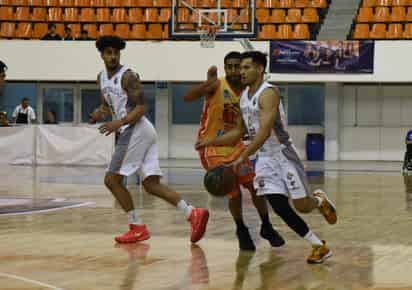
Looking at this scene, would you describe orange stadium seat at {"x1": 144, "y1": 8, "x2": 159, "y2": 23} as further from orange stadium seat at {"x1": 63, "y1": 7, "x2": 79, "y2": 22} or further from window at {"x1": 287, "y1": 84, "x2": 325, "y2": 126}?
window at {"x1": 287, "y1": 84, "x2": 325, "y2": 126}

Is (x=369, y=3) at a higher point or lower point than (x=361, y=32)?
higher

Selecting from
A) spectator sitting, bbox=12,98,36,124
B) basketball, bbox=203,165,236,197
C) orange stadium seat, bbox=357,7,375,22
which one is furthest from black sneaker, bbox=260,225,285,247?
orange stadium seat, bbox=357,7,375,22

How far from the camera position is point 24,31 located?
2995cm

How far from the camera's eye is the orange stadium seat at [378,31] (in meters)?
28.5

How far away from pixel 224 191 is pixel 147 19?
2233cm

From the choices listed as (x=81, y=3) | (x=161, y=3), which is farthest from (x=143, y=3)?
(x=81, y=3)

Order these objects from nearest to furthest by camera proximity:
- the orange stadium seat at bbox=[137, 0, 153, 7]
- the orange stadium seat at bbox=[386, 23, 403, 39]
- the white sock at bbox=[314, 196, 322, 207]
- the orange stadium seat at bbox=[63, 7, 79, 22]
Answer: the white sock at bbox=[314, 196, 322, 207]
the orange stadium seat at bbox=[386, 23, 403, 39]
the orange stadium seat at bbox=[63, 7, 79, 22]
the orange stadium seat at bbox=[137, 0, 153, 7]

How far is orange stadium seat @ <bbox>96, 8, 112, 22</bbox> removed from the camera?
99.4 ft

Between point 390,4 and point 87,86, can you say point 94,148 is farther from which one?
point 390,4

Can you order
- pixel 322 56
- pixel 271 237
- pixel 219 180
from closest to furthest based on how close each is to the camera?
1. pixel 219 180
2. pixel 271 237
3. pixel 322 56

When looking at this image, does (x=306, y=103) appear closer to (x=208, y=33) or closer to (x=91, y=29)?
(x=208, y=33)

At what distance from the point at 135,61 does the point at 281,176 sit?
21102 millimetres

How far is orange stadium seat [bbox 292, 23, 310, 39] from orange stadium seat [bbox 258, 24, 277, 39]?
64 centimetres

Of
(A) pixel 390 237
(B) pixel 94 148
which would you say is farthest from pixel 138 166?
(B) pixel 94 148
